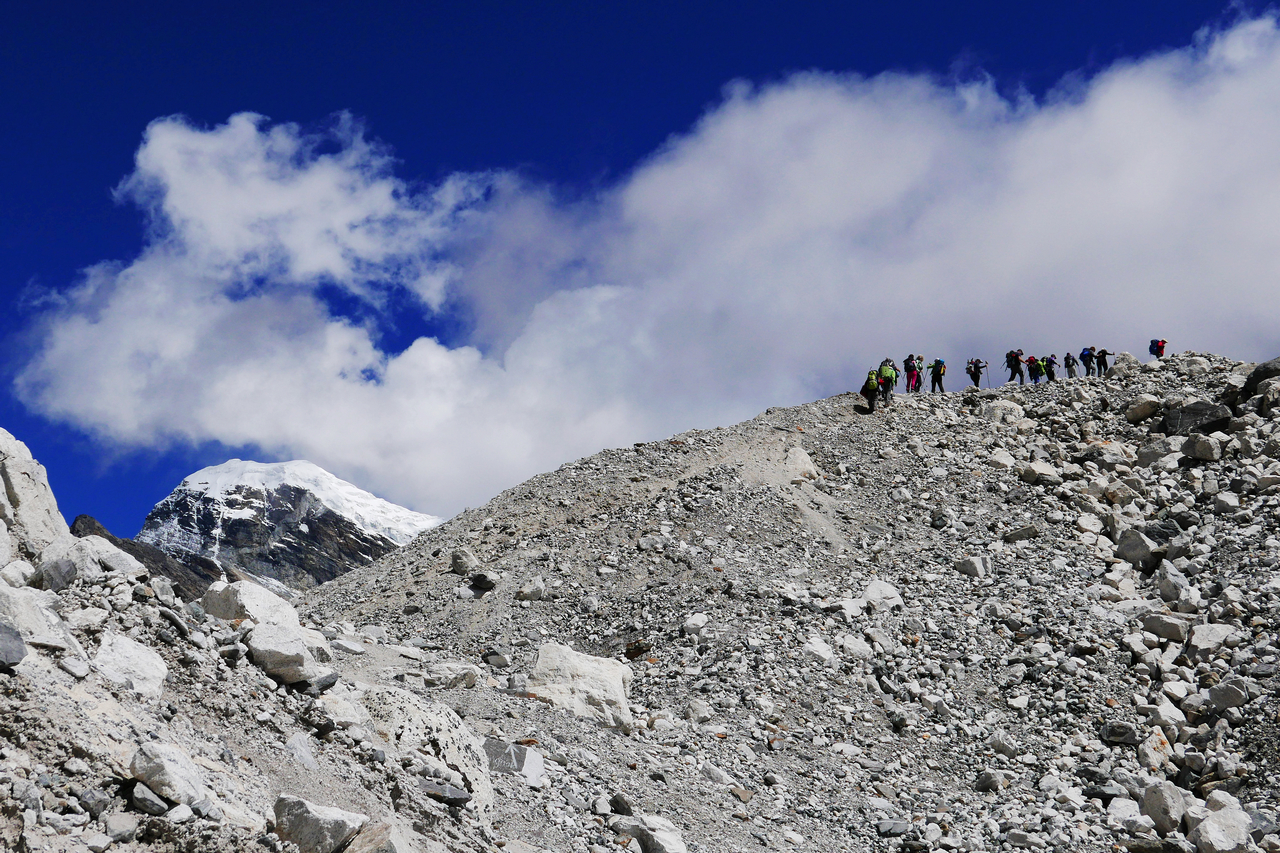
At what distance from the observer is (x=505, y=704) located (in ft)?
38.5

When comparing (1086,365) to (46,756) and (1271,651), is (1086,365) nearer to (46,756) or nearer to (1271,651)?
(1271,651)

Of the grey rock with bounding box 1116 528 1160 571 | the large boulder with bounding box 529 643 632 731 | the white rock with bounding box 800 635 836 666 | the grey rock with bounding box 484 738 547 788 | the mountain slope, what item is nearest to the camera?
the grey rock with bounding box 484 738 547 788

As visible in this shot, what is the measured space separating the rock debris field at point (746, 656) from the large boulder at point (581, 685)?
7 centimetres

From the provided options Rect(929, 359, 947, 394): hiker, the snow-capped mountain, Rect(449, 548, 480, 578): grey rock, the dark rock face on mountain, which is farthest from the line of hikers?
the snow-capped mountain

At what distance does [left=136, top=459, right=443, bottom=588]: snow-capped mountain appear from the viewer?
6658 inches

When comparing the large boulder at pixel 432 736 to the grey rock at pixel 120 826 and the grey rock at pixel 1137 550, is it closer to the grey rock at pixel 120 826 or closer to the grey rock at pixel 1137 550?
the grey rock at pixel 120 826

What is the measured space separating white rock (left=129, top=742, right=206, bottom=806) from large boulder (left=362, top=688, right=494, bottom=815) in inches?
101

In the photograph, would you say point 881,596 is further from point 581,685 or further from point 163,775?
point 163,775

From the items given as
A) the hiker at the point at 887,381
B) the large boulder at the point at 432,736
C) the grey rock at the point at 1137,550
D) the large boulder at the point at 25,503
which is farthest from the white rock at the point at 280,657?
the hiker at the point at 887,381

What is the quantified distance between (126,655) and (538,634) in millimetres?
9749

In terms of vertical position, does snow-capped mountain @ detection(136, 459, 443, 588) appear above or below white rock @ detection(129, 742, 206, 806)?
above

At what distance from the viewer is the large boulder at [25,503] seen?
8.70 meters

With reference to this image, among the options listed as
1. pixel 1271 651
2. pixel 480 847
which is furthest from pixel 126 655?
pixel 1271 651

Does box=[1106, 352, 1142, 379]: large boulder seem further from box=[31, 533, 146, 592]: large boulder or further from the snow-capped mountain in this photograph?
the snow-capped mountain
